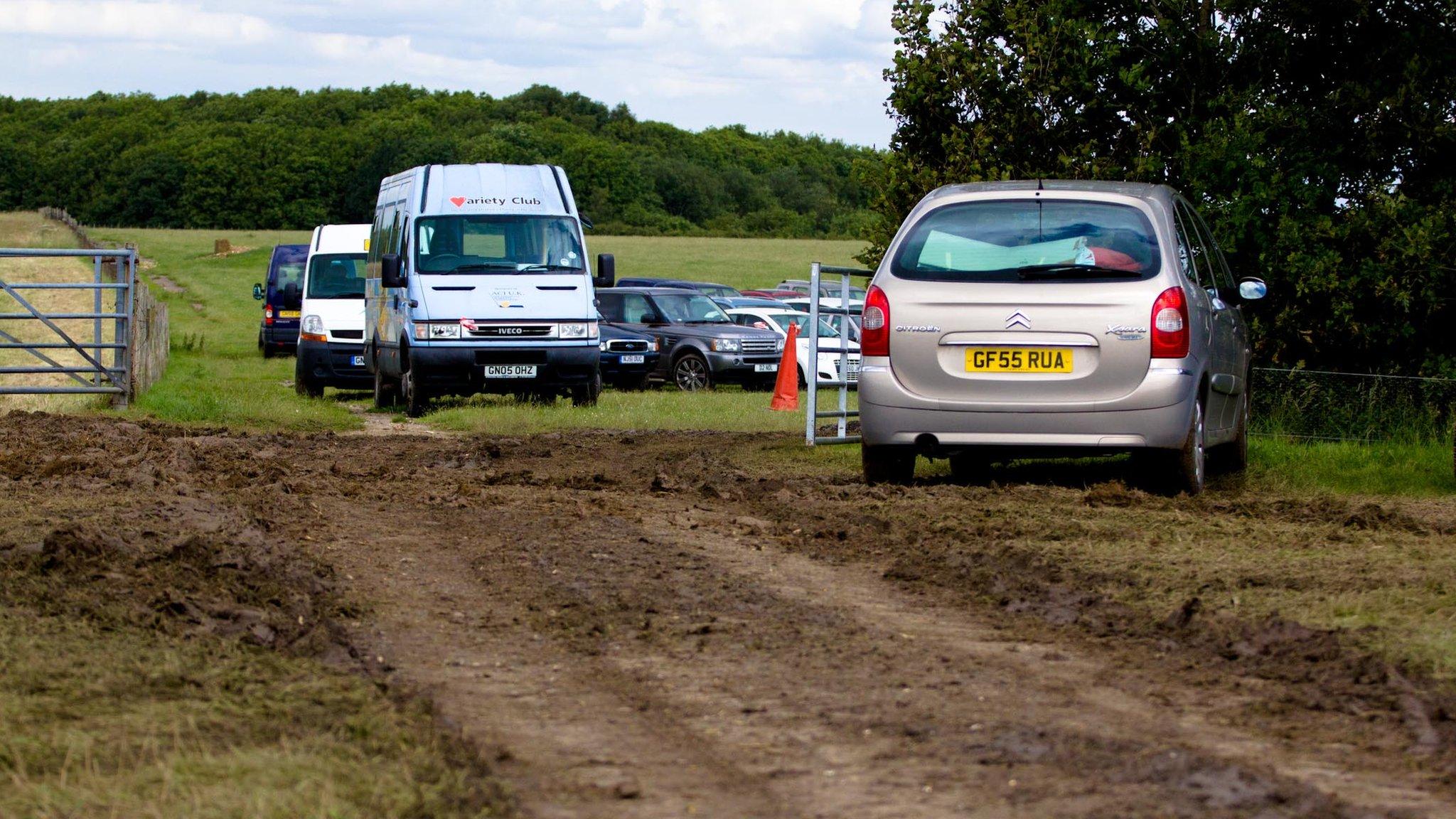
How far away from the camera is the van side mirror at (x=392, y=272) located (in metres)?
18.6

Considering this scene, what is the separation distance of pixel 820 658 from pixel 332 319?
18.4 meters

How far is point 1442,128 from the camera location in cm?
1303

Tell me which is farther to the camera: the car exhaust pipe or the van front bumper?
the van front bumper

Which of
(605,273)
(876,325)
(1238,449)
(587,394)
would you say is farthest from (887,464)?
(605,273)

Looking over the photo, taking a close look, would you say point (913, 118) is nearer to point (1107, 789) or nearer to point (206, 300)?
point (1107, 789)

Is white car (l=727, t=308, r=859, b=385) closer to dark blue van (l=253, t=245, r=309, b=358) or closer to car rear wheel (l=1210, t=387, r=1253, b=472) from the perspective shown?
dark blue van (l=253, t=245, r=309, b=358)

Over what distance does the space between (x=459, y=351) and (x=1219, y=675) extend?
1396cm

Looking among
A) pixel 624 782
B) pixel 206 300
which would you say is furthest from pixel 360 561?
pixel 206 300

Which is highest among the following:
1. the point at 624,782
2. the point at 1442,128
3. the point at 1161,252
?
the point at 1442,128

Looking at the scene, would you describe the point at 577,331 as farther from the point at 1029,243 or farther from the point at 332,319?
the point at 1029,243

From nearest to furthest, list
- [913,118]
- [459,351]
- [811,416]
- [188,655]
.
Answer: [188,655], [811,416], [913,118], [459,351]

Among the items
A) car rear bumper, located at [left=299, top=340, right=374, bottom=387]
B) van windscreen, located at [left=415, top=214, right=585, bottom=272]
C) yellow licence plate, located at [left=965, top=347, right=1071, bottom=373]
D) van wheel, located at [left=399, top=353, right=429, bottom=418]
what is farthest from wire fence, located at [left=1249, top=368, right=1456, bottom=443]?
car rear bumper, located at [left=299, top=340, right=374, bottom=387]

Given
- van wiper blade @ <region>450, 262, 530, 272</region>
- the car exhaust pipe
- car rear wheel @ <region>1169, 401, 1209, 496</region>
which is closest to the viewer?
car rear wheel @ <region>1169, 401, 1209, 496</region>

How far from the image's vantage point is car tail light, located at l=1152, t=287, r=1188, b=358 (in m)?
9.05
